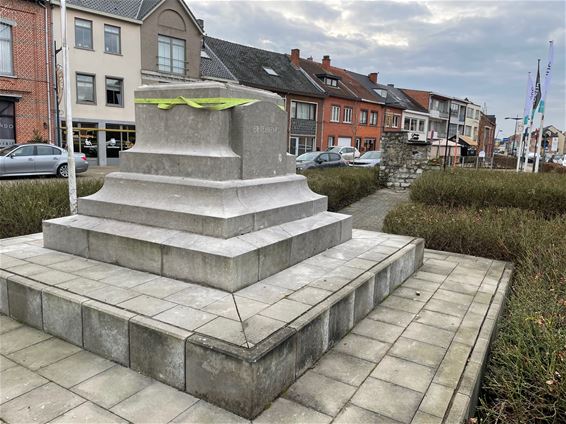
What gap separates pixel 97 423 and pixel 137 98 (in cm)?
377

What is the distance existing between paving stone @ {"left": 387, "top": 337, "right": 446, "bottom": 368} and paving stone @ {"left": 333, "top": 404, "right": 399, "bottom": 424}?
848 mm

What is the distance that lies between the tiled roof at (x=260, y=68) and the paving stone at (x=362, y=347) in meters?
29.4

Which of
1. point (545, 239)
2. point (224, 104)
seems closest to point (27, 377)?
point (224, 104)

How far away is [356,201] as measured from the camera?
1552cm

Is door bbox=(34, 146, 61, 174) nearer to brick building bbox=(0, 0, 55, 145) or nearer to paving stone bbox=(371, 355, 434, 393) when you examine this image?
brick building bbox=(0, 0, 55, 145)

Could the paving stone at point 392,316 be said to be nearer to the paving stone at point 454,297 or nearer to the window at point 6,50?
the paving stone at point 454,297

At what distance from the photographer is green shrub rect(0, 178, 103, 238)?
718 cm

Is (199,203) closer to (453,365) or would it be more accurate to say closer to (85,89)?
(453,365)

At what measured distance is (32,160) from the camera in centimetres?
1811

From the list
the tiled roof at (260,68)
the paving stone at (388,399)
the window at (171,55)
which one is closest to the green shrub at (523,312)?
the paving stone at (388,399)

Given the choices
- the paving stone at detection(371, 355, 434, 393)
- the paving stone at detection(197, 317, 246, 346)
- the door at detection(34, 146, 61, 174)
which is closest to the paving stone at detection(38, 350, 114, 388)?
the paving stone at detection(197, 317, 246, 346)

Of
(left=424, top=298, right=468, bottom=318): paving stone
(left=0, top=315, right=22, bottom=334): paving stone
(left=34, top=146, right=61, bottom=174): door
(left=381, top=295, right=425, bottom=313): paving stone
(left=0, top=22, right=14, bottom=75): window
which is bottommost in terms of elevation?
(left=0, top=315, right=22, bottom=334): paving stone

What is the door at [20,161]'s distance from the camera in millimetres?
17483

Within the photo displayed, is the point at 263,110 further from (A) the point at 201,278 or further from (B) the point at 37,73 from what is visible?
(B) the point at 37,73
